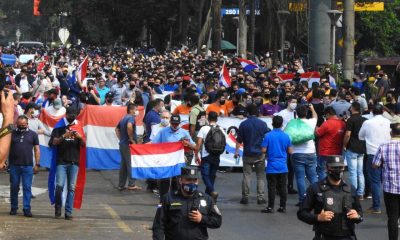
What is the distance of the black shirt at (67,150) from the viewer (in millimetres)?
15383

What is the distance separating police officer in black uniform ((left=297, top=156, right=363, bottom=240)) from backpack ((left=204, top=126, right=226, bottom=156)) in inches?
292

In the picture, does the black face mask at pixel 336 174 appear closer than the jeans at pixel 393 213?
Yes

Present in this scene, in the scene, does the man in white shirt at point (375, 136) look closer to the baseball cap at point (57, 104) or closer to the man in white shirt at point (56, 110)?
the baseball cap at point (57, 104)

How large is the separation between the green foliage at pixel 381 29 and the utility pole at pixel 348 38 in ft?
100

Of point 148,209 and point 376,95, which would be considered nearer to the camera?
point 148,209

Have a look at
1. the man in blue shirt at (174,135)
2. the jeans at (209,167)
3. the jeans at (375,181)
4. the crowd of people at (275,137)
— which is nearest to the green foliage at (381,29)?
the crowd of people at (275,137)

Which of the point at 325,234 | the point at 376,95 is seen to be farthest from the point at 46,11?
the point at 325,234

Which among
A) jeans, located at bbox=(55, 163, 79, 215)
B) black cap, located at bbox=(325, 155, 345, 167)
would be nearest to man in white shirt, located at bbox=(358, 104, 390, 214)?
jeans, located at bbox=(55, 163, 79, 215)

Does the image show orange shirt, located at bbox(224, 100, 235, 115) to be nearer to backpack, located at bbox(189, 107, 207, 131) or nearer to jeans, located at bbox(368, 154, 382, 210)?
backpack, located at bbox(189, 107, 207, 131)

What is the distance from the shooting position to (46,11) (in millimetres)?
101312

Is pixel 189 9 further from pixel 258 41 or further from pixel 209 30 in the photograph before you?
pixel 209 30

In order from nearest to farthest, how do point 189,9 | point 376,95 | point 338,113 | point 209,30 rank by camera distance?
point 338,113 → point 376,95 → point 209,30 → point 189,9

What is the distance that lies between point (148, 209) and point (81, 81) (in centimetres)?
1156

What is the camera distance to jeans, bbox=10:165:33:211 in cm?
1536
